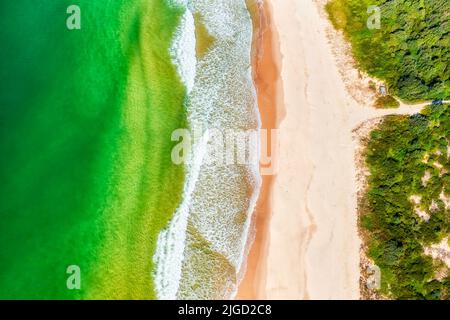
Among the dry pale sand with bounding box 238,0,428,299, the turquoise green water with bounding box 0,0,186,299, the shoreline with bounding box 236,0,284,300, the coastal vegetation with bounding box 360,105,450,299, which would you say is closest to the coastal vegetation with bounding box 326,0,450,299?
the coastal vegetation with bounding box 360,105,450,299

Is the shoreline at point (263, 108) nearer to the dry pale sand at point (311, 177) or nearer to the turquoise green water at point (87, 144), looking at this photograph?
the dry pale sand at point (311, 177)

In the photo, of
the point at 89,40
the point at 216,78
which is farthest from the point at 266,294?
the point at 89,40

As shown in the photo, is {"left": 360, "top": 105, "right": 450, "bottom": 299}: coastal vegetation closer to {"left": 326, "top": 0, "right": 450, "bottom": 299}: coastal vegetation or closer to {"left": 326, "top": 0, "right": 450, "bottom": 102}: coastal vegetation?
{"left": 326, "top": 0, "right": 450, "bottom": 299}: coastal vegetation

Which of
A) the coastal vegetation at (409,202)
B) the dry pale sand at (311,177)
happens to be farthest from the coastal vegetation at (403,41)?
the coastal vegetation at (409,202)

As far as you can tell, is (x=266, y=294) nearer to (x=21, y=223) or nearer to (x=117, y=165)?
(x=117, y=165)
